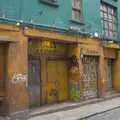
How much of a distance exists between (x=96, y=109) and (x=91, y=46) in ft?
13.1

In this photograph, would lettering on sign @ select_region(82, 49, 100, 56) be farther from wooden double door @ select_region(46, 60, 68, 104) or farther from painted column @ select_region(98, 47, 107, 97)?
wooden double door @ select_region(46, 60, 68, 104)

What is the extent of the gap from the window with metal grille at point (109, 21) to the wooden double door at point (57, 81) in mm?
4020

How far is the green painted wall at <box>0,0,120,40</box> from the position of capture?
46.0 feet

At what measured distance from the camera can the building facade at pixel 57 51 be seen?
1387 centimetres

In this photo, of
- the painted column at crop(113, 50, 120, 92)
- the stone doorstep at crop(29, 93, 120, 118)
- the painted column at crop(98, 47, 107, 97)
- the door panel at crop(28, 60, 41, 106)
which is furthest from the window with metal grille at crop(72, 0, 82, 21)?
the painted column at crop(113, 50, 120, 92)

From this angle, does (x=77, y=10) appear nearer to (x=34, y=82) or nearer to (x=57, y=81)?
(x=57, y=81)

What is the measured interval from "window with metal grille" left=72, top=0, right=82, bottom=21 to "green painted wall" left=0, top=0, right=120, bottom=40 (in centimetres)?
25

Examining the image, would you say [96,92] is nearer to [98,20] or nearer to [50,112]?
[98,20]

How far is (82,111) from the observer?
16125 mm

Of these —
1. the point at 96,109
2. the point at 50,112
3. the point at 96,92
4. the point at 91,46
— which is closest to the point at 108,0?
the point at 91,46

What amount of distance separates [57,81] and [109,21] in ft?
19.5

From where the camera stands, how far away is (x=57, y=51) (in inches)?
717

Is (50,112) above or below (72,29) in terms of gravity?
below

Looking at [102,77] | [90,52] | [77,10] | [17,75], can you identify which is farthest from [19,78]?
[102,77]
